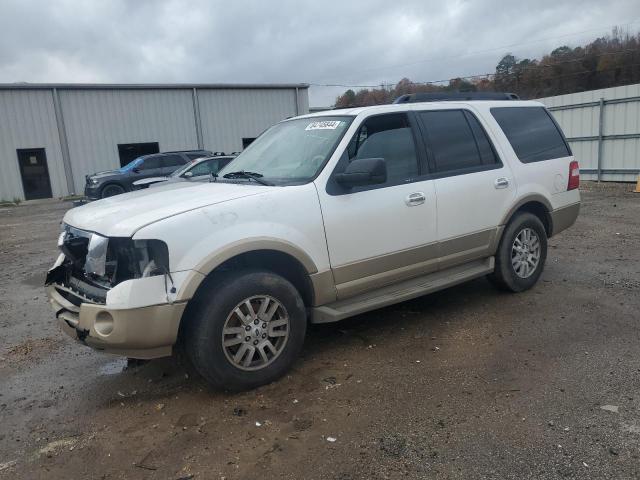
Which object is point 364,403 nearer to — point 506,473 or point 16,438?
point 506,473

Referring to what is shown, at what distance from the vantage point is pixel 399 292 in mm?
4492

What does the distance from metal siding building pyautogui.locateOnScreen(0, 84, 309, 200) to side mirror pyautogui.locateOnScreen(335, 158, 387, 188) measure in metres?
24.0

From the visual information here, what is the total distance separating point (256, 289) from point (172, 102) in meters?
25.0

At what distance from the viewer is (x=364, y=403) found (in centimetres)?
348

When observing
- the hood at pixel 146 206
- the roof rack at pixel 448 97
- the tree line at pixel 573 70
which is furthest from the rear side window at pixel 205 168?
the tree line at pixel 573 70

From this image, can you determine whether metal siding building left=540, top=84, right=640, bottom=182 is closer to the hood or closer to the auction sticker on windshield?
the auction sticker on windshield

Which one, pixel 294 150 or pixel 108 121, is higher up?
pixel 108 121

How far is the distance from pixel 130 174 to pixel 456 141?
49.3 ft

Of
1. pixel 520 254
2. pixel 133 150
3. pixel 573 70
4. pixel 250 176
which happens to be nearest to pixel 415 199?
pixel 250 176

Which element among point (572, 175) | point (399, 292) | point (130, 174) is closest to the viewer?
point (399, 292)

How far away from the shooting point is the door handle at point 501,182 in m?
5.09

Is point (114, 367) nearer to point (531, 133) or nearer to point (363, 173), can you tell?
point (363, 173)

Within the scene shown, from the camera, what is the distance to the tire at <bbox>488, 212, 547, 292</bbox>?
5328 millimetres

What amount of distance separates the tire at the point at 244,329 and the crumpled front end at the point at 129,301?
20cm
